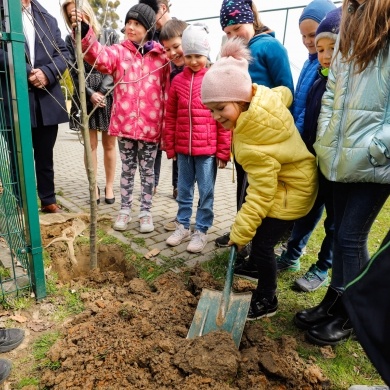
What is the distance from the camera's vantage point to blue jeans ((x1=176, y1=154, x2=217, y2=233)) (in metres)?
3.26

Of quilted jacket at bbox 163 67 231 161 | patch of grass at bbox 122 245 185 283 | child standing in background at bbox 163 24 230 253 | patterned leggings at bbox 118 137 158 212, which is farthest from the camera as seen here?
patterned leggings at bbox 118 137 158 212

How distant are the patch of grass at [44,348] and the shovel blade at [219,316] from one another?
0.82 metres

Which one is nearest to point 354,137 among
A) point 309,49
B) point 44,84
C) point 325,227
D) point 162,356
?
point 325,227

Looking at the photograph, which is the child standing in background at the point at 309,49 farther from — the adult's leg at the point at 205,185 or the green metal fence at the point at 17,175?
the green metal fence at the point at 17,175

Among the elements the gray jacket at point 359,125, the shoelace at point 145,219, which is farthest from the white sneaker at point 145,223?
the gray jacket at point 359,125

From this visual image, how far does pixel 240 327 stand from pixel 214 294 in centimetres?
29

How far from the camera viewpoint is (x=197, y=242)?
3346 millimetres

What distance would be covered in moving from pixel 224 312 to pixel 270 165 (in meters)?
0.98

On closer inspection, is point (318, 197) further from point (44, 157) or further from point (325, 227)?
point (44, 157)

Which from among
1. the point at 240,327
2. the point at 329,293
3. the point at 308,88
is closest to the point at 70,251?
the point at 240,327

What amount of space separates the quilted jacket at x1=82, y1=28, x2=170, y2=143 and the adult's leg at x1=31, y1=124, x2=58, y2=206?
759 mm

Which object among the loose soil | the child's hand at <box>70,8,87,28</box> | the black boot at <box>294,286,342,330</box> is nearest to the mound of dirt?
the loose soil

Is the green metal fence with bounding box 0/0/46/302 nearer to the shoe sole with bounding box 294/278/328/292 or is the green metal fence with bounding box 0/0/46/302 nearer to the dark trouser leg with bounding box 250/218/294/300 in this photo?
the dark trouser leg with bounding box 250/218/294/300

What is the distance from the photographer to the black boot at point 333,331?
2.14 meters
